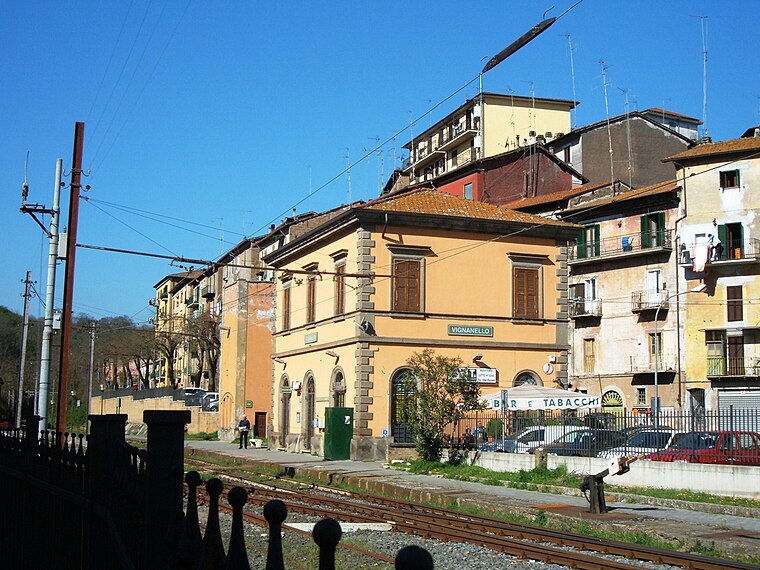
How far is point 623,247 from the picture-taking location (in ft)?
180

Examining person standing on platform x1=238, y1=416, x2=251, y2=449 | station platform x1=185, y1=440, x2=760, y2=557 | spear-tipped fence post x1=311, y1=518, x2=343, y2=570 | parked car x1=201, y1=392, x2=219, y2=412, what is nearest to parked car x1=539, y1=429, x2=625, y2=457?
station platform x1=185, y1=440, x2=760, y2=557

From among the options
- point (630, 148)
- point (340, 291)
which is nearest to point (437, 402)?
point (340, 291)

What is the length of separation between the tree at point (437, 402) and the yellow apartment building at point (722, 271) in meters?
24.6

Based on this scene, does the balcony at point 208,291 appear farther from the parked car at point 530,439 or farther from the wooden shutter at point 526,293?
the parked car at point 530,439

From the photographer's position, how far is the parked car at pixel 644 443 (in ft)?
72.1

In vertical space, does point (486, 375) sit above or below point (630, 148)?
below

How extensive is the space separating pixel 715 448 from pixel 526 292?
52.8 feet

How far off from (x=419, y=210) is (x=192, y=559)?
102 ft

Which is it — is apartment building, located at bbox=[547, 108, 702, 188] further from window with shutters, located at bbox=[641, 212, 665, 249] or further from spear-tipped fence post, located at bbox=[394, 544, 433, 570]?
spear-tipped fence post, located at bbox=[394, 544, 433, 570]

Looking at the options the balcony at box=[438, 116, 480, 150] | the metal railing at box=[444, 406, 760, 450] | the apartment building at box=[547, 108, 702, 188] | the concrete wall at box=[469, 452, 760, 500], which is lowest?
the concrete wall at box=[469, 452, 760, 500]

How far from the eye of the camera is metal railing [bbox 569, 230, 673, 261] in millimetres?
52219

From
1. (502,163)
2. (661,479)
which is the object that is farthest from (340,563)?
(502,163)

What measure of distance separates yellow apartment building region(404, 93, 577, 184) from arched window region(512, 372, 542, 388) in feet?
121

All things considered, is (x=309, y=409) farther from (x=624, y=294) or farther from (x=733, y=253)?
(x=733, y=253)
